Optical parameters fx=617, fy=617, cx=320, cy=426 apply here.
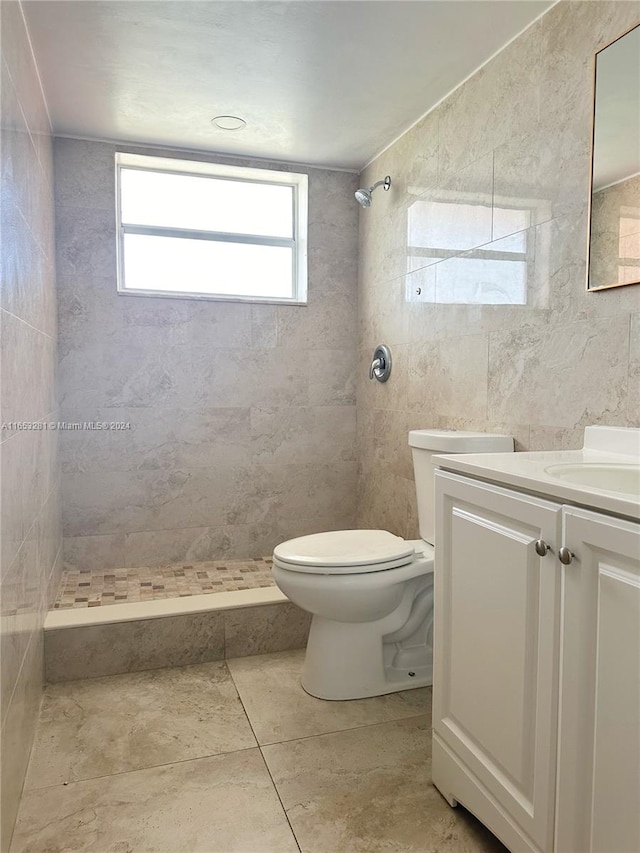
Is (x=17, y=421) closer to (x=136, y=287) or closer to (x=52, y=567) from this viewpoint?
(x=52, y=567)

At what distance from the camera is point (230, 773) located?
1693mm

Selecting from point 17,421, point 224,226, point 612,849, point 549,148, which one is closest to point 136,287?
point 224,226

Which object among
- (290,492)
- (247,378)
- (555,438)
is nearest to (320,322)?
(247,378)

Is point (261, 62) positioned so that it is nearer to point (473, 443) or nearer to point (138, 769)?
point (473, 443)

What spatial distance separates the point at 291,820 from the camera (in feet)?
4.94

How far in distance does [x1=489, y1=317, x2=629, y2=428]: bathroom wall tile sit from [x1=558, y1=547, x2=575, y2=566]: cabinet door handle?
27.2 inches

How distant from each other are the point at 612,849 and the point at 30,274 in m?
2.12

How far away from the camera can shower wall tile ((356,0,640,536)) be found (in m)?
1.73

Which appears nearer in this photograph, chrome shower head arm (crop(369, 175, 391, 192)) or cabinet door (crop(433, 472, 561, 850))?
cabinet door (crop(433, 472, 561, 850))

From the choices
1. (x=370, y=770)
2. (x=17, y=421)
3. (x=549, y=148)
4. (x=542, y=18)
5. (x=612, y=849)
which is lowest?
(x=370, y=770)

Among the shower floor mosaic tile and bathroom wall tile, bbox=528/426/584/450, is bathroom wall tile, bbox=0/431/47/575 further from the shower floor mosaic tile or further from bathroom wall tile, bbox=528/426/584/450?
bathroom wall tile, bbox=528/426/584/450

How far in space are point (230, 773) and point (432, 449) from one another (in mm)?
1162

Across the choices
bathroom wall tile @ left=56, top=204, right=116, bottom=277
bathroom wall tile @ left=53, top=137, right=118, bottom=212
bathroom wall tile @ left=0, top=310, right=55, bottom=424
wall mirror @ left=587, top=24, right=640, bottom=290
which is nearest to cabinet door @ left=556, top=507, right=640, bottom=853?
wall mirror @ left=587, top=24, right=640, bottom=290

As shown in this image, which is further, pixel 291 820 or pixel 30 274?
pixel 30 274
